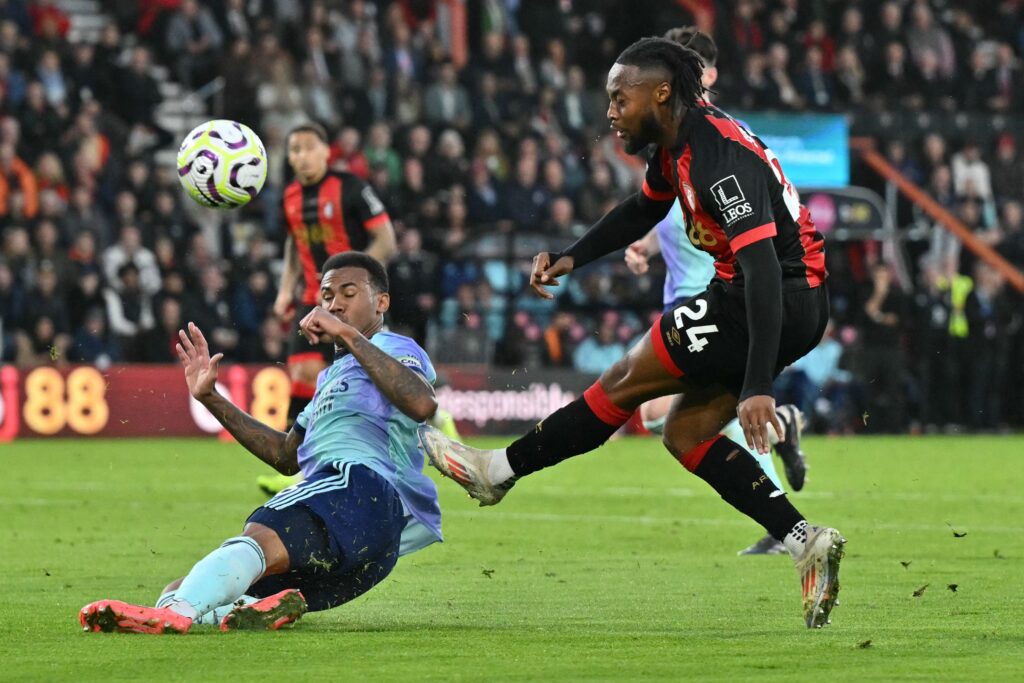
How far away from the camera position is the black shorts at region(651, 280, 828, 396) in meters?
6.47

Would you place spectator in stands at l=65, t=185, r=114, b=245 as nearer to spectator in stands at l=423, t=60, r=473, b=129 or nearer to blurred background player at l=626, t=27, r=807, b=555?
spectator in stands at l=423, t=60, r=473, b=129

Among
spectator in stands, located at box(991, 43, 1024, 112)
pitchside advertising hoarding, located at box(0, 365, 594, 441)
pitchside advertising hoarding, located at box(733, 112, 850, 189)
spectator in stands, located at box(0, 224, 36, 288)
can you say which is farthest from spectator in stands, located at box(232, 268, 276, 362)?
spectator in stands, located at box(991, 43, 1024, 112)

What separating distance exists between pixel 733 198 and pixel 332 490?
5.57 ft

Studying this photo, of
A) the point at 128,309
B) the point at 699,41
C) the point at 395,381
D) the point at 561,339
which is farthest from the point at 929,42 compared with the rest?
the point at 395,381

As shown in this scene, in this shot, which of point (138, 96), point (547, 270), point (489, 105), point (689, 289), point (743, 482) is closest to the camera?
point (743, 482)

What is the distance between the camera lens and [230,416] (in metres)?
6.73

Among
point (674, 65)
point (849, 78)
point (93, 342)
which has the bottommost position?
point (93, 342)

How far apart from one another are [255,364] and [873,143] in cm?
953

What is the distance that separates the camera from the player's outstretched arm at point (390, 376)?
6332 millimetres

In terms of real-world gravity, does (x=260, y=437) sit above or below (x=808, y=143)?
below

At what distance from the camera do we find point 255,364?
19.8 metres

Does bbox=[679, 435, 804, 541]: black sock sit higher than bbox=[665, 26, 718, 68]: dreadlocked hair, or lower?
lower

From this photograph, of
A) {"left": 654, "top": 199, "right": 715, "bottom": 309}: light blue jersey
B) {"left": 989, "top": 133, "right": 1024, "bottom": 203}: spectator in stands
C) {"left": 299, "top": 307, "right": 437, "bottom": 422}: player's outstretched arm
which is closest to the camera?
{"left": 299, "top": 307, "right": 437, "bottom": 422}: player's outstretched arm

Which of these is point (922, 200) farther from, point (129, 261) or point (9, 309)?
point (9, 309)
